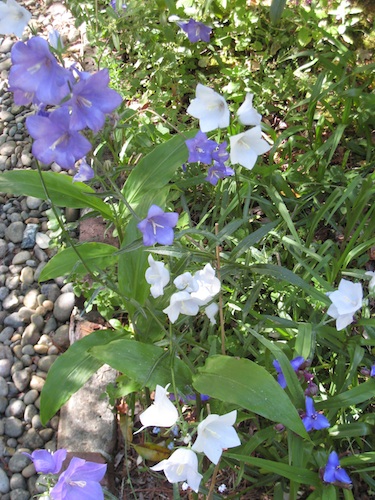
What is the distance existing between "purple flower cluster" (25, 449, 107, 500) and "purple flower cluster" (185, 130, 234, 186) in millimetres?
976

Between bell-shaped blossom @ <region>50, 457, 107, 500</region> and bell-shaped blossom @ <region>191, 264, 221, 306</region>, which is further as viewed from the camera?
bell-shaped blossom @ <region>191, 264, 221, 306</region>

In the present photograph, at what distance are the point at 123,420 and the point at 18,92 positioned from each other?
1.19 metres

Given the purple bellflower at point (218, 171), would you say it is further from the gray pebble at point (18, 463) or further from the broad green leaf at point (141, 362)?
the gray pebble at point (18, 463)

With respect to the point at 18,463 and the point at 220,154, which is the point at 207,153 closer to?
the point at 220,154

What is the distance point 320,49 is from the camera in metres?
2.54

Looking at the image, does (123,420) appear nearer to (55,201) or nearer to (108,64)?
(55,201)

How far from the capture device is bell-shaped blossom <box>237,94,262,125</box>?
4.62 feet

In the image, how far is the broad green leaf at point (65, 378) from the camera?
169cm

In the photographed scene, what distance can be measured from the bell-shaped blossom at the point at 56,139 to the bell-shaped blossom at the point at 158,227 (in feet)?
0.84

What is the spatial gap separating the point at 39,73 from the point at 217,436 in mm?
806

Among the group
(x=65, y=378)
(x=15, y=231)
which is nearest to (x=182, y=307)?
(x=65, y=378)

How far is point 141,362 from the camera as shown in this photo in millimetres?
1521

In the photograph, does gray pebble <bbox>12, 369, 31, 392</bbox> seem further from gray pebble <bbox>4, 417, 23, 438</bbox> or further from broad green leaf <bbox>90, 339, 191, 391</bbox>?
broad green leaf <bbox>90, 339, 191, 391</bbox>

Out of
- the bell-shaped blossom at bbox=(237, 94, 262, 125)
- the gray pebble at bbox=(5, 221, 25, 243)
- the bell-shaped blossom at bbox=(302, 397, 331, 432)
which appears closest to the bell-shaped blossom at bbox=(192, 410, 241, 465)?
the bell-shaped blossom at bbox=(302, 397, 331, 432)
